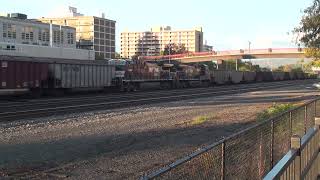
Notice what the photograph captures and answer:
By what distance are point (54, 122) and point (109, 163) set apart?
9.71m

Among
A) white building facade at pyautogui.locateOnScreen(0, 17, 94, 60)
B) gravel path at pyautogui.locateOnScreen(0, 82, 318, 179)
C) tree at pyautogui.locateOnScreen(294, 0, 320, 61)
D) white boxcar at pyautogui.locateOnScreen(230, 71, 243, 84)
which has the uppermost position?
white building facade at pyautogui.locateOnScreen(0, 17, 94, 60)

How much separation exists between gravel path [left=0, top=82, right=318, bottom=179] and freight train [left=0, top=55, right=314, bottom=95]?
17862 millimetres

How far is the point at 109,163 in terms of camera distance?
10703 mm

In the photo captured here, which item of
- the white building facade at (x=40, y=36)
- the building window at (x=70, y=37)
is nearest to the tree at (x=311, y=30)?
the white building facade at (x=40, y=36)

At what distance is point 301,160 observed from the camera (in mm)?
6246

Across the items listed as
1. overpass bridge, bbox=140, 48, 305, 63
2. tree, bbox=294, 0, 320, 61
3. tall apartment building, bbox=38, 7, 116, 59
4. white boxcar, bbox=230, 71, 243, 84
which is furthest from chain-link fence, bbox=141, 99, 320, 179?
tall apartment building, bbox=38, 7, 116, 59

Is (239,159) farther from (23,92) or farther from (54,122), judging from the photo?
(23,92)

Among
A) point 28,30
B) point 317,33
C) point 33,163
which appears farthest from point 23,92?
point 28,30

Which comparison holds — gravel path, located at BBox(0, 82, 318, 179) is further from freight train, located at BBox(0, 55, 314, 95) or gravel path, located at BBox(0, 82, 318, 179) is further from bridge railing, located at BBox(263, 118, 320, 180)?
freight train, located at BBox(0, 55, 314, 95)

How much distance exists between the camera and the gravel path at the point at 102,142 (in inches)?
401

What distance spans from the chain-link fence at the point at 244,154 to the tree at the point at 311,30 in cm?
1058

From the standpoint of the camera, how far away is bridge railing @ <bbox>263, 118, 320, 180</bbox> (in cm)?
476

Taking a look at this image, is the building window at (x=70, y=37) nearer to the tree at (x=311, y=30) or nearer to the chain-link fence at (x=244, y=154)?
the tree at (x=311, y=30)

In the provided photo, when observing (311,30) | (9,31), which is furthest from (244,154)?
(9,31)
